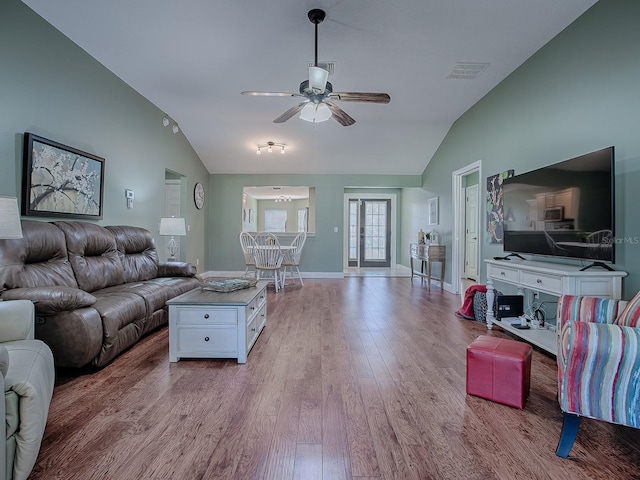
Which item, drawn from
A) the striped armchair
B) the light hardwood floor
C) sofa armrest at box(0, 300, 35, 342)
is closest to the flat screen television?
the light hardwood floor

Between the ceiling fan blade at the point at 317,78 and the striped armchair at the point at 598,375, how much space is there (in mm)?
2256

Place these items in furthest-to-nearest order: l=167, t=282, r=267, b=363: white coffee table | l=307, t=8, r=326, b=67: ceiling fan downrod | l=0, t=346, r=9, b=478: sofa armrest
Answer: l=307, t=8, r=326, b=67: ceiling fan downrod
l=167, t=282, r=267, b=363: white coffee table
l=0, t=346, r=9, b=478: sofa armrest

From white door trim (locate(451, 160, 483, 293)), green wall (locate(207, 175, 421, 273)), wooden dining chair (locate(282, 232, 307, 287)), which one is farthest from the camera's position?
green wall (locate(207, 175, 421, 273))

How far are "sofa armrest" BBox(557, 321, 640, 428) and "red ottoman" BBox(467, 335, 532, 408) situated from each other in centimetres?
40

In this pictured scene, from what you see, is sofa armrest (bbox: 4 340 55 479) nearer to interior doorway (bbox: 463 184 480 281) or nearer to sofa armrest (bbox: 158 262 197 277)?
sofa armrest (bbox: 158 262 197 277)

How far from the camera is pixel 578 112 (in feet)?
8.82

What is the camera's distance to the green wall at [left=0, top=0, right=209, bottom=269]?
2.52m

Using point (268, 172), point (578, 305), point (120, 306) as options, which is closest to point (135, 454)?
Answer: point (120, 306)

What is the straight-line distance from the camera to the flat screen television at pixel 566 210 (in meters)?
2.24

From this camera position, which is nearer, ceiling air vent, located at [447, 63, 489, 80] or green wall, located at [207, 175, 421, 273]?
ceiling air vent, located at [447, 63, 489, 80]

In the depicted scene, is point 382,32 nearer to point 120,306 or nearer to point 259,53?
point 259,53

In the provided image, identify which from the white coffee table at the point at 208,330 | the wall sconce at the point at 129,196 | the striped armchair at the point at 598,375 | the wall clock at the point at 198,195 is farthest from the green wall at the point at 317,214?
the striped armchair at the point at 598,375

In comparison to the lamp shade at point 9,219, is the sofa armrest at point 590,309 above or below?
below

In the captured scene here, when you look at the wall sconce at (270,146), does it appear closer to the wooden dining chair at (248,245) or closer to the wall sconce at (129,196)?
the wooden dining chair at (248,245)
